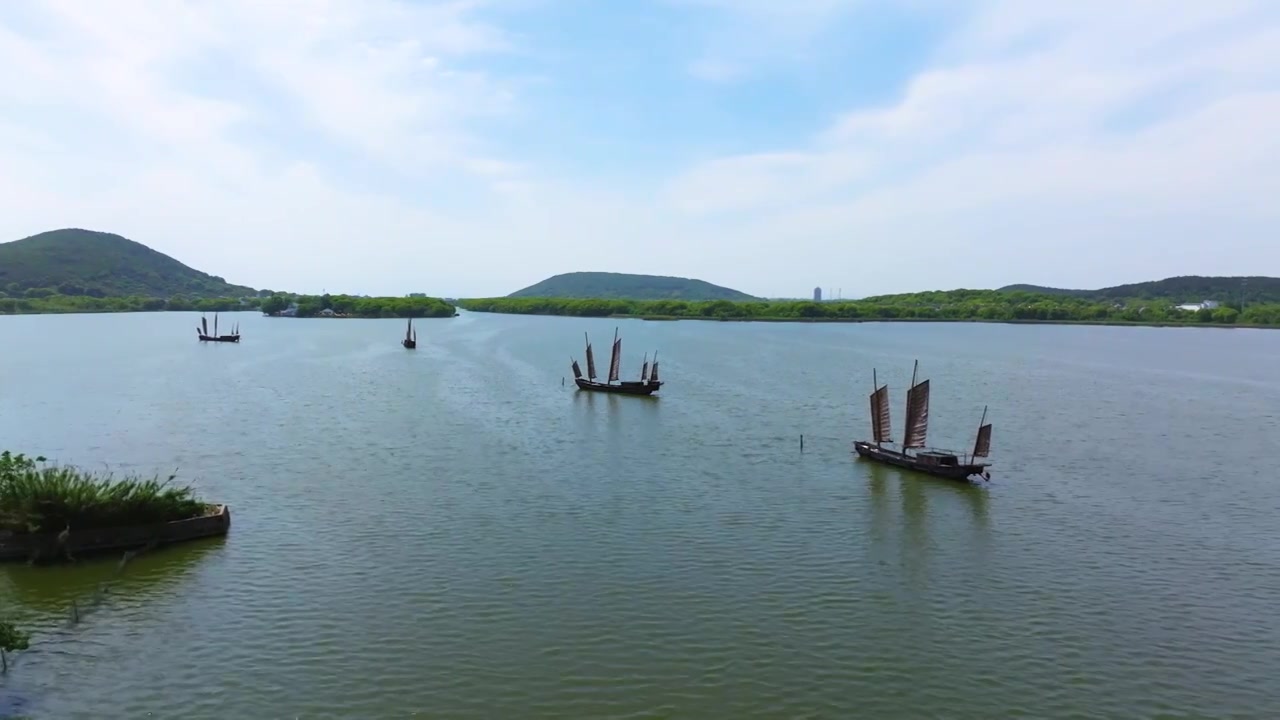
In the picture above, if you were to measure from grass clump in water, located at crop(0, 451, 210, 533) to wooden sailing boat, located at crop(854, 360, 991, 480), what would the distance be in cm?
3011

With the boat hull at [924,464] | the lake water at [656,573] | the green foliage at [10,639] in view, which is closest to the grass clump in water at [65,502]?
the lake water at [656,573]

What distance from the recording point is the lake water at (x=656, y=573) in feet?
56.4

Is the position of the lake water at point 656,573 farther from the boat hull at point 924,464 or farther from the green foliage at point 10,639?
the green foliage at point 10,639

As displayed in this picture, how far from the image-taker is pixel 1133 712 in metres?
16.6

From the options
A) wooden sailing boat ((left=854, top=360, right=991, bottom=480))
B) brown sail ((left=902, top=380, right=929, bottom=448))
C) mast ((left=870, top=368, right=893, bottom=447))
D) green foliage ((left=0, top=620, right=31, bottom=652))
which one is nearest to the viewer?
green foliage ((left=0, top=620, right=31, bottom=652))

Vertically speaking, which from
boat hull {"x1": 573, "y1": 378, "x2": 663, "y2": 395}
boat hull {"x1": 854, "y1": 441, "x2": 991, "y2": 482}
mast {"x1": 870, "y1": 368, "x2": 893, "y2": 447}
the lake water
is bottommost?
the lake water

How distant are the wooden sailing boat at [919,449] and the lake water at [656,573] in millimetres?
931

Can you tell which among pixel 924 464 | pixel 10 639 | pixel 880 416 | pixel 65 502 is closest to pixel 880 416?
pixel 880 416

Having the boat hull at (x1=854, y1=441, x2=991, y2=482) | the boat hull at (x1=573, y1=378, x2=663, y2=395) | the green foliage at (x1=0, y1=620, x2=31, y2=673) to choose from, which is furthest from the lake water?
the boat hull at (x1=573, y1=378, x2=663, y2=395)

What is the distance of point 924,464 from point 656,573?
1894cm

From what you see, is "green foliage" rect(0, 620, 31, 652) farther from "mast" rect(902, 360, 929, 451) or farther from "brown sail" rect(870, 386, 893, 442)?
"brown sail" rect(870, 386, 893, 442)

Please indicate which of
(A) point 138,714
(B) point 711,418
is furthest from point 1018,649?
(B) point 711,418

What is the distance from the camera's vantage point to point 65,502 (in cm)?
2352

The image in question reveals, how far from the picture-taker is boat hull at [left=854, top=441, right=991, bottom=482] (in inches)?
1421
